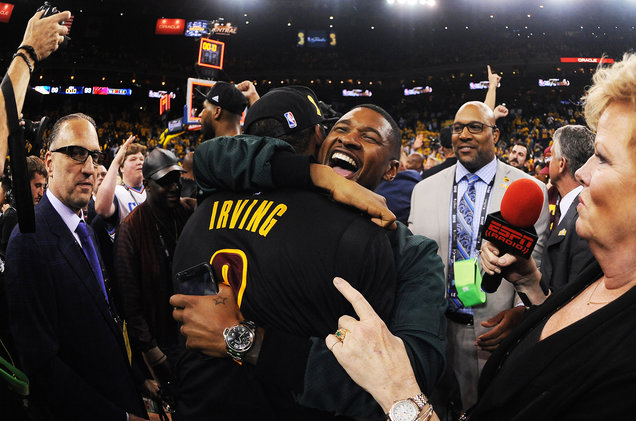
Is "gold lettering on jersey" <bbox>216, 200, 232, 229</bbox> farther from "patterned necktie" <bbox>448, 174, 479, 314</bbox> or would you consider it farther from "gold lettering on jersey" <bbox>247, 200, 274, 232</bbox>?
"patterned necktie" <bbox>448, 174, 479, 314</bbox>

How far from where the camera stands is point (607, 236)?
1.21 meters

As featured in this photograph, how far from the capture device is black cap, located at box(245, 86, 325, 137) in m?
1.70

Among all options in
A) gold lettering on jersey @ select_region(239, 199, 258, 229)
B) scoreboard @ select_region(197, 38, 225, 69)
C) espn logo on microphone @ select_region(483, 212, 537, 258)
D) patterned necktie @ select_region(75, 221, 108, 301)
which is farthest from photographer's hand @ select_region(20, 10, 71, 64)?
scoreboard @ select_region(197, 38, 225, 69)

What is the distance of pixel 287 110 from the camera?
1694 mm

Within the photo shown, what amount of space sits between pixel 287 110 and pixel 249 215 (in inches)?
18.4

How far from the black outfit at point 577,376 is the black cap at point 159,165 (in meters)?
2.60

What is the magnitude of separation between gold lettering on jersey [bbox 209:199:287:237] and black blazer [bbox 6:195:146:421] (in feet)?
3.61

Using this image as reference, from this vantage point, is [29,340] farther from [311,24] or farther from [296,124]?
[311,24]

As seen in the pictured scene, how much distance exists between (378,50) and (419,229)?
3057 centimetres

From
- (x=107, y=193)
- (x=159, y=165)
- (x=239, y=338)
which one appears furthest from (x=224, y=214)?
(x=107, y=193)

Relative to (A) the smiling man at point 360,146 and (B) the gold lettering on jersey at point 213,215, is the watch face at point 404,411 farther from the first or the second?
(A) the smiling man at point 360,146

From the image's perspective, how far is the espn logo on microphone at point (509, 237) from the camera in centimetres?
173

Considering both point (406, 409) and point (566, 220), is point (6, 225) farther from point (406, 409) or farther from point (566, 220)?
point (566, 220)

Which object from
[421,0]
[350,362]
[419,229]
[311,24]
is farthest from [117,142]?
[350,362]
